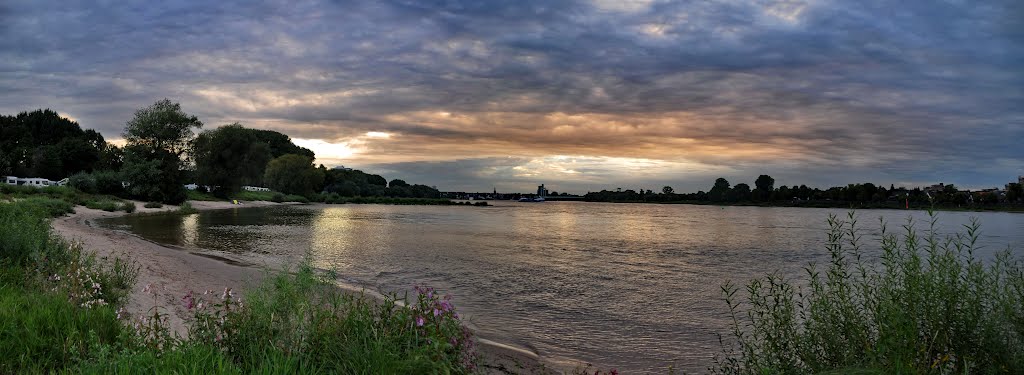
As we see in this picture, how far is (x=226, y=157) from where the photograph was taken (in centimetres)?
9644

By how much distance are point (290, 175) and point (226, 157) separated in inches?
1557

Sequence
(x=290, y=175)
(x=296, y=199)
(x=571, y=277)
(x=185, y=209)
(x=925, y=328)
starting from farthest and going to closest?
(x=290, y=175) < (x=296, y=199) < (x=185, y=209) < (x=571, y=277) < (x=925, y=328)

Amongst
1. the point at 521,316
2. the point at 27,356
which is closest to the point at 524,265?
the point at 521,316

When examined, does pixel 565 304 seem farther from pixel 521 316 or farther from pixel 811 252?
pixel 811 252

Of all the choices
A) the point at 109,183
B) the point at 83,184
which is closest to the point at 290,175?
the point at 109,183

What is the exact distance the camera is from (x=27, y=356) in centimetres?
584

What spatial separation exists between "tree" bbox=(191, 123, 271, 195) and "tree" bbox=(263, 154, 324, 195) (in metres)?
33.0

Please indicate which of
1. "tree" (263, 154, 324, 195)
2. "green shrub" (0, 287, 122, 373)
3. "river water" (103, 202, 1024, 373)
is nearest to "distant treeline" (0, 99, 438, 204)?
"tree" (263, 154, 324, 195)

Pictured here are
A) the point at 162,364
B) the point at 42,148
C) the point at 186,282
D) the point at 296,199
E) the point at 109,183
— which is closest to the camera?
the point at 162,364

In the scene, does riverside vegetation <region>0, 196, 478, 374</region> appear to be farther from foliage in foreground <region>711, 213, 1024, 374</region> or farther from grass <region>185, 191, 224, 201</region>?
grass <region>185, 191, 224, 201</region>

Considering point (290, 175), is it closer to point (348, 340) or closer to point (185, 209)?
point (185, 209)

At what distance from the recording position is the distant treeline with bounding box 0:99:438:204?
6981 cm

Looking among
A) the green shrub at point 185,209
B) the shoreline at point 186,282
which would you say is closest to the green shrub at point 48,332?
the shoreline at point 186,282

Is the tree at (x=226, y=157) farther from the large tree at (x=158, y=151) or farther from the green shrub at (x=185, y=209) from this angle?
the green shrub at (x=185, y=209)
